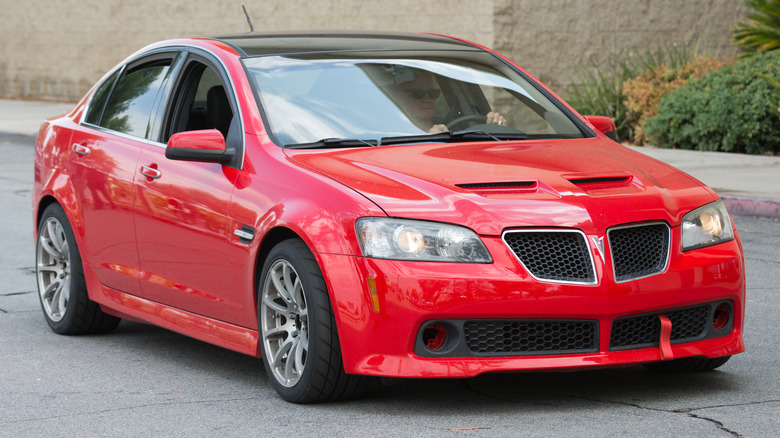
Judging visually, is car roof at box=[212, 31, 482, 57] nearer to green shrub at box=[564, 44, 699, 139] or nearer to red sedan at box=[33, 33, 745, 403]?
red sedan at box=[33, 33, 745, 403]

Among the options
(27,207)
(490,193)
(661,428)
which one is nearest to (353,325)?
(490,193)

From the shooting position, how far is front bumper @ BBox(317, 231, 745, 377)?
4.68 metres

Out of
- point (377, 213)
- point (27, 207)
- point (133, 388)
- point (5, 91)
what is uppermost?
point (377, 213)

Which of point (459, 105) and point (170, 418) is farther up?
point (459, 105)

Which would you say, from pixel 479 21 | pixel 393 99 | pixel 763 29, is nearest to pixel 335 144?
pixel 393 99

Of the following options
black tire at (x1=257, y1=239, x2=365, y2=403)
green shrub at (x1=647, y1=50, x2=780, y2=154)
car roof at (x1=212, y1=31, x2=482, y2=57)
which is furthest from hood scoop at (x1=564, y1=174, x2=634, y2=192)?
green shrub at (x1=647, y1=50, x2=780, y2=154)

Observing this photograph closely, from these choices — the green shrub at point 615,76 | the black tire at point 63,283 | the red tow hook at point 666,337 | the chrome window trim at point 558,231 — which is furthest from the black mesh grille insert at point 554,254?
the green shrub at point 615,76

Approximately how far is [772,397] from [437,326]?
4.88 feet

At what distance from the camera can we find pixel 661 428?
4691 millimetres

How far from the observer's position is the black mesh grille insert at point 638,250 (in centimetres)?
482

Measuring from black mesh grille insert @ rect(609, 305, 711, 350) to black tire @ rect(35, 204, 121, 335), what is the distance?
127 inches

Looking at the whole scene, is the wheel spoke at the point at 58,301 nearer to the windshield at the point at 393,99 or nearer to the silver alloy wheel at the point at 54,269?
the silver alloy wheel at the point at 54,269

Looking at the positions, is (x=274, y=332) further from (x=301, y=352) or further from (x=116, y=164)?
(x=116, y=164)

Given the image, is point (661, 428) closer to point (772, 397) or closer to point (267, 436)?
point (772, 397)
